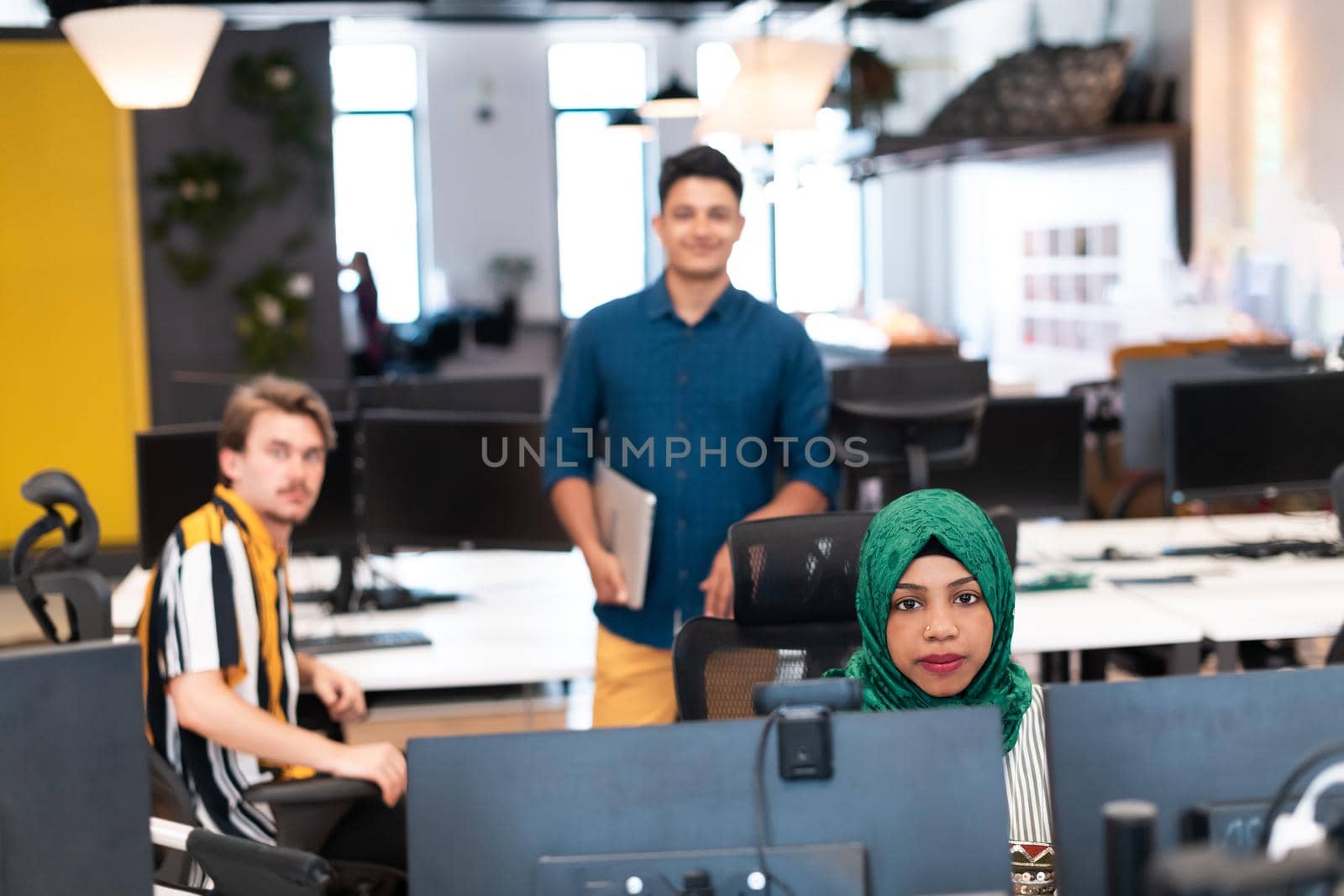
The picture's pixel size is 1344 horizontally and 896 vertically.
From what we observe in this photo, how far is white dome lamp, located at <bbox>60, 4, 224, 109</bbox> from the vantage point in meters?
3.48

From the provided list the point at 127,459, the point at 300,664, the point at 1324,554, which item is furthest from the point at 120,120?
the point at 1324,554

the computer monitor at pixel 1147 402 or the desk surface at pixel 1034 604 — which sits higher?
the computer monitor at pixel 1147 402

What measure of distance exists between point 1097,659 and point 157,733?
2335 millimetres

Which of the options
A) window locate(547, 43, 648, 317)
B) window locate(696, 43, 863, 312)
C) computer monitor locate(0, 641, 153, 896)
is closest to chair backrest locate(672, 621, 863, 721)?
computer monitor locate(0, 641, 153, 896)

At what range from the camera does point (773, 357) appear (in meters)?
3.00

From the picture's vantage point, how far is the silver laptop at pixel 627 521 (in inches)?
112

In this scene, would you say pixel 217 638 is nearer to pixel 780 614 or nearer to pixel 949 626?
pixel 780 614

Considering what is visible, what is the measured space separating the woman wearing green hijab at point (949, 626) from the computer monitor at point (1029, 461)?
222cm

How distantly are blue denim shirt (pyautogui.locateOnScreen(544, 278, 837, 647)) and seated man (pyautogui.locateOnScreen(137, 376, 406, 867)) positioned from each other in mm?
653

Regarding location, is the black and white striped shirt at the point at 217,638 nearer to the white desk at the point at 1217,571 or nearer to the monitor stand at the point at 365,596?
the monitor stand at the point at 365,596

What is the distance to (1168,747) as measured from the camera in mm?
1112

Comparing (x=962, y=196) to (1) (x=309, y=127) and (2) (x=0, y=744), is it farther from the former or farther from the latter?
(2) (x=0, y=744)

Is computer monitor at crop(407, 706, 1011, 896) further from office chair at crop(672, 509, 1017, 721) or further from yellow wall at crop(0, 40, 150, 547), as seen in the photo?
yellow wall at crop(0, 40, 150, 547)

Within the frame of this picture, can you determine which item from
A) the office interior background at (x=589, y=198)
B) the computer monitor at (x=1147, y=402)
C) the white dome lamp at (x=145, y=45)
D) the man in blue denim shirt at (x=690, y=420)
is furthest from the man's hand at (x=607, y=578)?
the computer monitor at (x=1147, y=402)
